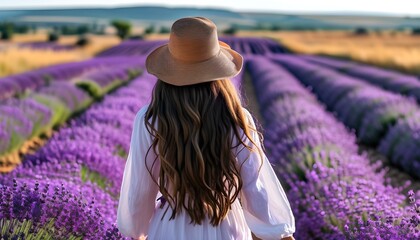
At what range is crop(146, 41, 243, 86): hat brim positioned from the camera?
1917 millimetres

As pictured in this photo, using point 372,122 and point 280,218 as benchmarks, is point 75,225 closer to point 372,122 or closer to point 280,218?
point 280,218

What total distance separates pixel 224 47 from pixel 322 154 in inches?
94.0

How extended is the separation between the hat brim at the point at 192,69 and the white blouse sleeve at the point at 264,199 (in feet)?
0.67

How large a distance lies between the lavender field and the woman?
25 cm

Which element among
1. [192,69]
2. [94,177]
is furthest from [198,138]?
[94,177]

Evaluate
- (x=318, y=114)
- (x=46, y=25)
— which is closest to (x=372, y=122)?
(x=318, y=114)

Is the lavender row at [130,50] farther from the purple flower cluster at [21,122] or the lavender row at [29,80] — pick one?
the purple flower cluster at [21,122]

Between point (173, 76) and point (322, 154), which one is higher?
point (173, 76)

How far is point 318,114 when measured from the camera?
6.67 m

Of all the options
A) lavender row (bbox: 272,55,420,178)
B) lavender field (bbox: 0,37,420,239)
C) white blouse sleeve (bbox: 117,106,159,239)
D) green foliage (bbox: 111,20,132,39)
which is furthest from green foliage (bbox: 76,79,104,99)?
green foliage (bbox: 111,20,132,39)

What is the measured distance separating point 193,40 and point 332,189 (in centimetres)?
184

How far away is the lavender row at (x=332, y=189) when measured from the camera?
262cm

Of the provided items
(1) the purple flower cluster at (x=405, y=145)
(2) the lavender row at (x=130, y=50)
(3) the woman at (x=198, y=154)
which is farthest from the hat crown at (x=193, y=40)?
(2) the lavender row at (x=130, y=50)

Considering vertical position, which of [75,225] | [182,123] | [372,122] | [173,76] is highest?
[173,76]
